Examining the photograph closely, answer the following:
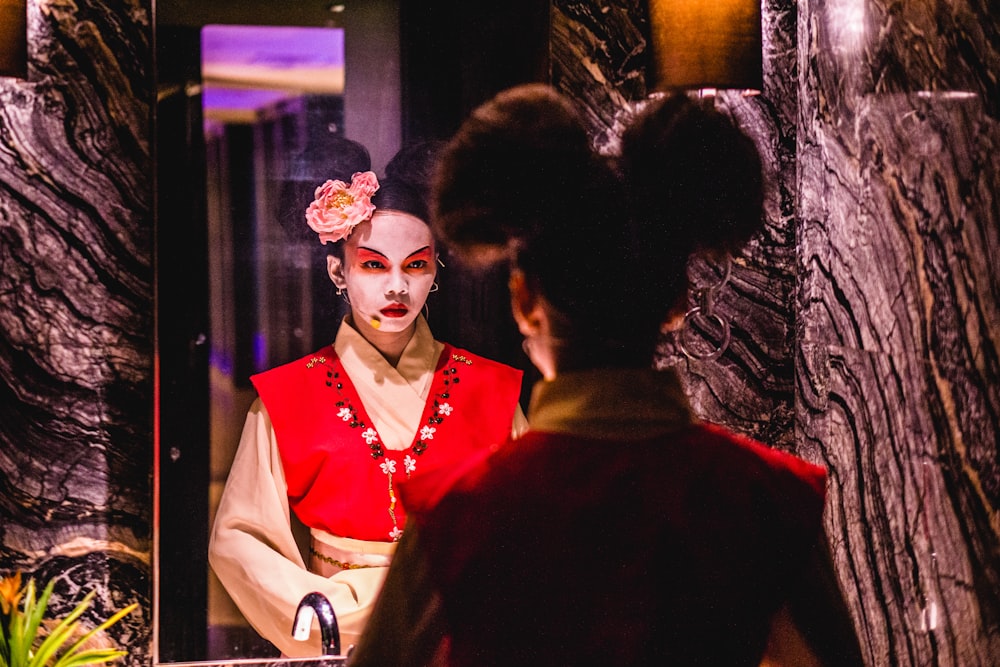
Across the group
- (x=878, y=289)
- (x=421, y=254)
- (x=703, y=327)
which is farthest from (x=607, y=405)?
(x=703, y=327)

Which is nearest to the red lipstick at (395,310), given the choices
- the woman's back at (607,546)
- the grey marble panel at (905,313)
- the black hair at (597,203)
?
the grey marble panel at (905,313)

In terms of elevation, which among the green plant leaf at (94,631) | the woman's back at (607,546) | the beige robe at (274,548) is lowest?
the green plant leaf at (94,631)

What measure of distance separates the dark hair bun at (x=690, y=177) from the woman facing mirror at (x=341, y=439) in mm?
1027

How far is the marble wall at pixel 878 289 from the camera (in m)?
1.32

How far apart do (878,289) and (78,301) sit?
148cm

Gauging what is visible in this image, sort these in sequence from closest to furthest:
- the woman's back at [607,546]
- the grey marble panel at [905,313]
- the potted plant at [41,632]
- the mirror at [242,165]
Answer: the woman's back at [607,546] → the grey marble panel at [905,313] → the potted plant at [41,632] → the mirror at [242,165]

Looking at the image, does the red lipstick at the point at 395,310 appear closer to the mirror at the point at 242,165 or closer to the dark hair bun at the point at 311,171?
the mirror at the point at 242,165

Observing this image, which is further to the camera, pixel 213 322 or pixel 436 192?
pixel 213 322

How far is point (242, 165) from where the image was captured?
78.9 inches

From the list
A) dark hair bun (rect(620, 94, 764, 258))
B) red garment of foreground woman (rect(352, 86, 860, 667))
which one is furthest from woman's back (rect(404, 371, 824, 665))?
dark hair bun (rect(620, 94, 764, 258))

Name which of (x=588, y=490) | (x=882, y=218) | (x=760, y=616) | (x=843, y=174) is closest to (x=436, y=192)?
(x=588, y=490)

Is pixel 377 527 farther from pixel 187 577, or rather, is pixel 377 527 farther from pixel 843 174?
pixel 843 174

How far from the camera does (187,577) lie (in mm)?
2037

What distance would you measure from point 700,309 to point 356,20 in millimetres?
906
